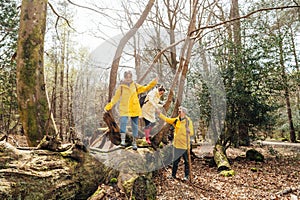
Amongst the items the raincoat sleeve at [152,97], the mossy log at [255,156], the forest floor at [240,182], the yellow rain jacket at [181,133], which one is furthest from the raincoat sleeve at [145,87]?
the mossy log at [255,156]

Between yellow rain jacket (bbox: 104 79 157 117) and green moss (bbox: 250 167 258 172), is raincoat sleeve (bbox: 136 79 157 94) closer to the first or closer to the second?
yellow rain jacket (bbox: 104 79 157 117)

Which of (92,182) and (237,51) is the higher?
(237,51)

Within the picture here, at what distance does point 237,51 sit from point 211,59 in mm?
898

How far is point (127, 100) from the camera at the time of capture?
331cm

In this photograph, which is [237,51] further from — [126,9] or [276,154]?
[126,9]

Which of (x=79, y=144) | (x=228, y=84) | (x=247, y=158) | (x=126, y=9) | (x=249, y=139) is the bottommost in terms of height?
(x=247, y=158)

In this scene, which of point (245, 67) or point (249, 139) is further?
point (249, 139)

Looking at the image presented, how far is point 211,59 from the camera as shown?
26.5 ft

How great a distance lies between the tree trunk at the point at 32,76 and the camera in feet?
11.7

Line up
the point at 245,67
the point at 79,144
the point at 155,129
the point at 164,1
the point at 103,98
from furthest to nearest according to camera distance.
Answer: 1. the point at 164,1
2. the point at 245,67
3. the point at 155,129
4. the point at 103,98
5. the point at 79,144

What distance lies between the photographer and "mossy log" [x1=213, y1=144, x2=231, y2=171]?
6268 millimetres

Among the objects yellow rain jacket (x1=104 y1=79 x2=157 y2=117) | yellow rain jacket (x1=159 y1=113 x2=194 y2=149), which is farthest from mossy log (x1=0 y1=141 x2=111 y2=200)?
yellow rain jacket (x1=159 y1=113 x2=194 y2=149)

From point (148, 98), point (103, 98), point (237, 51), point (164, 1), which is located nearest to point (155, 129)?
point (148, 98)

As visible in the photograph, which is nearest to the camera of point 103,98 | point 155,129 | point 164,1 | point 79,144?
point 79,144
